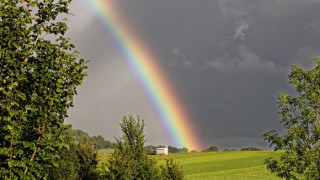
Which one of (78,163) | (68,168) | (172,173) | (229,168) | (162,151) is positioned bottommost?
(172,173)

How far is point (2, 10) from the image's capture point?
242 inches

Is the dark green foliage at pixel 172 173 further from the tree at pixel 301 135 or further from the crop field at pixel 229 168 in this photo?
the crop field at pixel 229 168

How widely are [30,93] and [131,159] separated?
17720mm

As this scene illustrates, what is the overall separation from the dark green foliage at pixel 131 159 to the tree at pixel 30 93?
1576 cm

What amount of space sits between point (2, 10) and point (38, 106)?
2041 mm

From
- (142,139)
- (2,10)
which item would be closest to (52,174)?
(142,139)

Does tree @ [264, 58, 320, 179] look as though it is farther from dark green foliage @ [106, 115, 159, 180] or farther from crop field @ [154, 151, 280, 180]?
crop field @ [154, 151, 280, 180]

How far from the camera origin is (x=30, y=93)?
18.9ft

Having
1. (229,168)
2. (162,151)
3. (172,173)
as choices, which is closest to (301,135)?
(172,173)

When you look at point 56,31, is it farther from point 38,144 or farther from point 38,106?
point 38,144

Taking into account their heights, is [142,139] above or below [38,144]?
above

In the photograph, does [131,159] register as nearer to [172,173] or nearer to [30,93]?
[172,173]

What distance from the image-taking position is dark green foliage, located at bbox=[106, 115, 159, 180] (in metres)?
21.3

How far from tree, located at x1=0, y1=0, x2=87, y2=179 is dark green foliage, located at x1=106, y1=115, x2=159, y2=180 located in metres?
15.8
